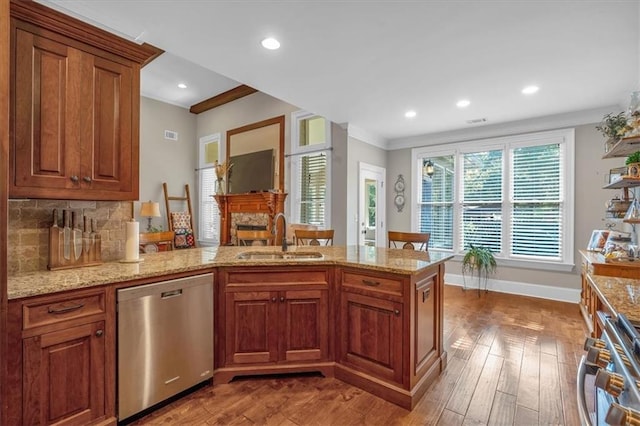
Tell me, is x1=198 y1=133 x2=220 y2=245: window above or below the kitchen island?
above

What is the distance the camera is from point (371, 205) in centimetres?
577

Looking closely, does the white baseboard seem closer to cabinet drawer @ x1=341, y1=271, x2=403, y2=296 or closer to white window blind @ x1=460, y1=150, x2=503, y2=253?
white window blind @ x1=460, y1=150, x2=503, y2=253

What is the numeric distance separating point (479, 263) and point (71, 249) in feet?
16.9

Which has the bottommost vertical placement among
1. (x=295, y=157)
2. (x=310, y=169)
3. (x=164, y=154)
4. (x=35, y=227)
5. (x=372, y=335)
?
(x=372, y=335)

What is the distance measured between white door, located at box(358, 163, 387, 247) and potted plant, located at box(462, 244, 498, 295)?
1569 mm

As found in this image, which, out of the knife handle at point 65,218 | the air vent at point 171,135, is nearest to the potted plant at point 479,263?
the knife handle at point 65,218

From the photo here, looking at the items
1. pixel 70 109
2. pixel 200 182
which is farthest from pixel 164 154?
pixel 70 109

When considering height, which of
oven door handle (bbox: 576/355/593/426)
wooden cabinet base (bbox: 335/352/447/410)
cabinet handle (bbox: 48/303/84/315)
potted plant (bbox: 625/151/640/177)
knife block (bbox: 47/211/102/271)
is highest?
potted plant (bbox: 625/151/640/177)

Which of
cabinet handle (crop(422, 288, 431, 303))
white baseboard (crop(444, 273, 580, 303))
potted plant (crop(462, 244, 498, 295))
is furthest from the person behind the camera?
potted plant (crop(462, 244, 498, 295))

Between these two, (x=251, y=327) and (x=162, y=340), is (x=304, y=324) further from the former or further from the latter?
(x=162, y=340)

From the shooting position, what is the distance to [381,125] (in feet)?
17.0

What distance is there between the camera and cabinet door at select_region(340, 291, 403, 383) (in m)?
2.05

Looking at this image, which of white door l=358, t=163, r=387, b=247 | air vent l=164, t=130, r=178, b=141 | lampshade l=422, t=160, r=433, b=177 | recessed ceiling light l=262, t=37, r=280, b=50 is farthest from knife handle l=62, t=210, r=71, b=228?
air vent l=164, t=130, r=178, b=141

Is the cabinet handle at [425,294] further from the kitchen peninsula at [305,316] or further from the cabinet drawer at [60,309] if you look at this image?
the cabinet drawer at [60,309]
